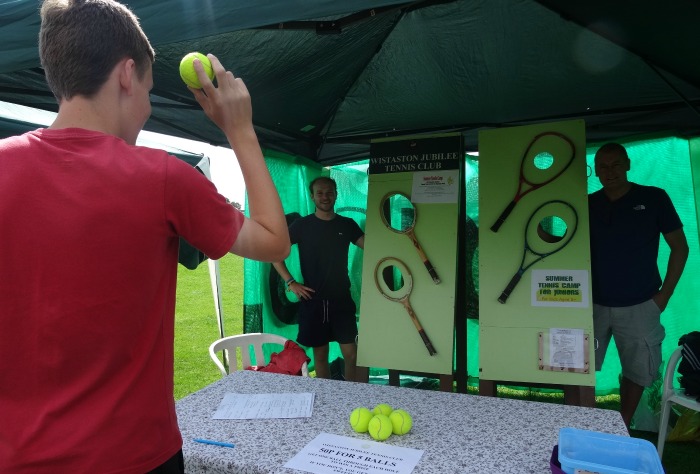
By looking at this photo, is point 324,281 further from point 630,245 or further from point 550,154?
point 630,245

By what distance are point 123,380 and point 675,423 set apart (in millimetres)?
4579

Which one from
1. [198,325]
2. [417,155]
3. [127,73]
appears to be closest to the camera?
[127,73]

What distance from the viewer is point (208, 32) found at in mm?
1845

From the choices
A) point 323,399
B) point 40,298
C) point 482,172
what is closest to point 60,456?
point 40,298

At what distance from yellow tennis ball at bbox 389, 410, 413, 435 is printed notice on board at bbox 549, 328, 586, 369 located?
71.0 inches

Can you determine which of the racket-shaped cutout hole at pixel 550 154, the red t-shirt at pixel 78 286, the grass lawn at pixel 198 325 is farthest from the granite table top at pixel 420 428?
the grass lawn at pixel 198 325

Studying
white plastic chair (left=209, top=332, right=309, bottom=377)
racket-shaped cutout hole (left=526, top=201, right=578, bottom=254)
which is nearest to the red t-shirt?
white plastic chair (left=209, top=332, right=309, bottom=377)

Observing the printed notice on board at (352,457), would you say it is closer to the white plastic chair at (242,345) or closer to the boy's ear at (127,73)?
the boy's ear at (127,73)

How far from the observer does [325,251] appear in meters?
4.70

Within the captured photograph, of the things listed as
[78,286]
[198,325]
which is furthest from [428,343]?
[198,325]

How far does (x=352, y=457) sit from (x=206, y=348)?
236 inches

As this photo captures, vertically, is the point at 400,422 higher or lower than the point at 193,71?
lower

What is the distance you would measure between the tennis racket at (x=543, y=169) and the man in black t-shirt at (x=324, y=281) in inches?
63.7

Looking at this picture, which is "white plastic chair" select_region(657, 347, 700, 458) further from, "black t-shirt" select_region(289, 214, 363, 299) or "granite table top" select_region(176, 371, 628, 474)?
"black t-shirt" select_region(289, 214, 363, 299)
